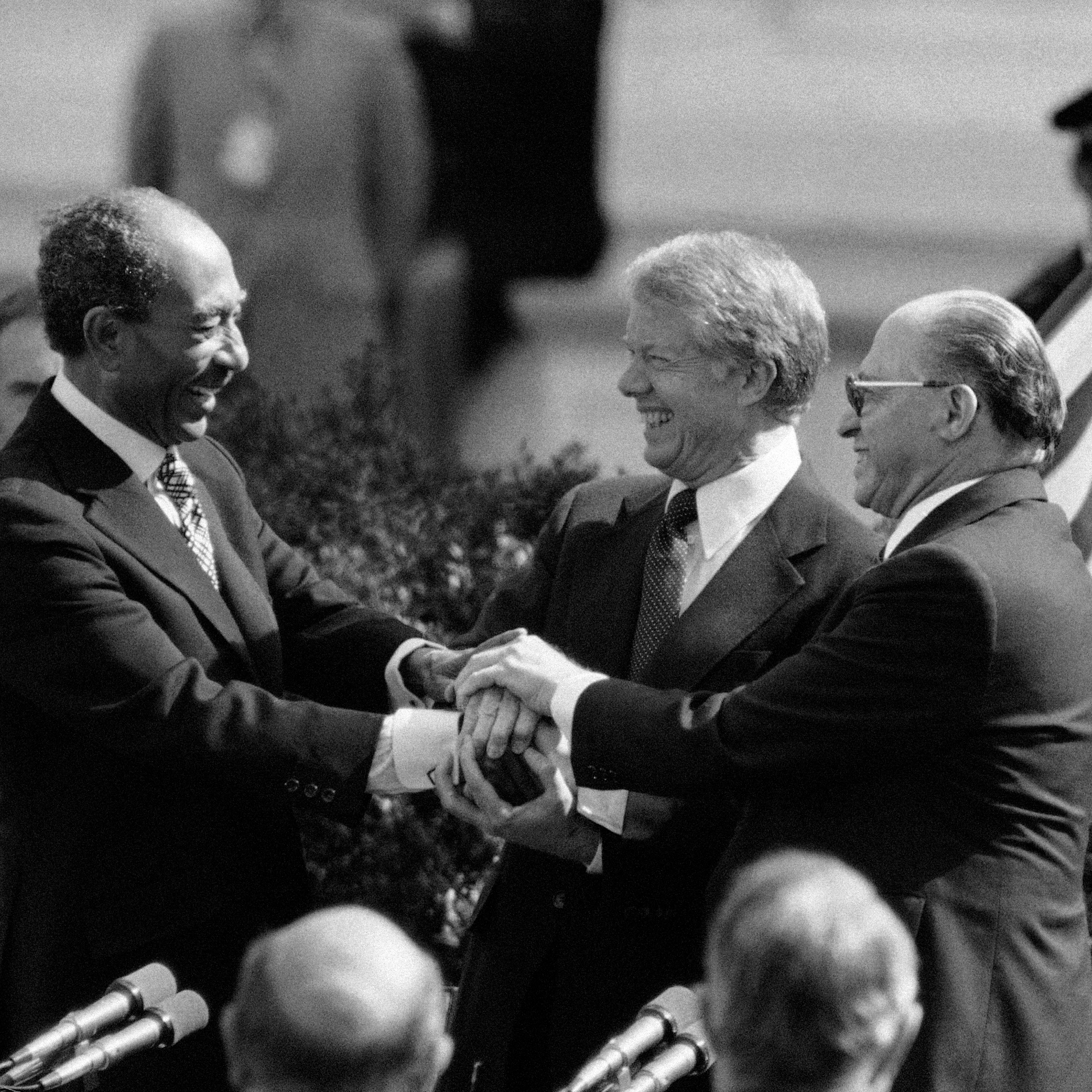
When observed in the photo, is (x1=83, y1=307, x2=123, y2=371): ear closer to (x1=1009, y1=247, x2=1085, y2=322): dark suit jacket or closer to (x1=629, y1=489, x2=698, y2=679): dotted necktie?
(x1=629, y1=489, x2=698, y2=679): dotted necktie

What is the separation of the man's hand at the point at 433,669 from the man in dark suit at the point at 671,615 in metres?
0.30

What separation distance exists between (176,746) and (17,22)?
4.68 m

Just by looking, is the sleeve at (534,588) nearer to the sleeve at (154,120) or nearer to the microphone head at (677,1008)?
the microphone head at (677,1008)

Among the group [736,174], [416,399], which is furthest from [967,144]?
[416,399]

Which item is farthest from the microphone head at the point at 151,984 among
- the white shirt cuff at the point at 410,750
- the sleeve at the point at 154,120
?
the sleeve at the point at 154,120

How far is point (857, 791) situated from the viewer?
3.41m

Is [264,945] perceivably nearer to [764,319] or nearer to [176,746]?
[176,746]

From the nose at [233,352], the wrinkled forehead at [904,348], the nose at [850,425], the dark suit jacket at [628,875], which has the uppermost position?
the wrinkled forehead at [904,348]

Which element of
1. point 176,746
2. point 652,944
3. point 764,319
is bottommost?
point 652,944

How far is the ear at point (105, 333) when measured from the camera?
12.7ft

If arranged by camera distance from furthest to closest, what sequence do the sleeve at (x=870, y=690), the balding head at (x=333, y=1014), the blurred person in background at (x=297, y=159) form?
the blurred person in background at (x=297, y=159) → the sleeve at (x=870, y=690) → the balding head at (x=333, y=1014)

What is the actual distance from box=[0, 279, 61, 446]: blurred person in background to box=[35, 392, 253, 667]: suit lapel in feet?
5.05

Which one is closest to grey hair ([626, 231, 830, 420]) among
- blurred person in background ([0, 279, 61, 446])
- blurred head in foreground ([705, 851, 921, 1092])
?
blurred head in foreground ([705, 851, 921, 1092])

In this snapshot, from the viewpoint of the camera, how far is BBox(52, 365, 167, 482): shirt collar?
3914mm
